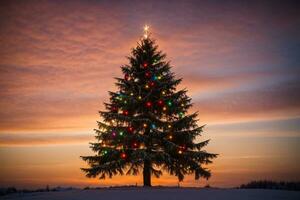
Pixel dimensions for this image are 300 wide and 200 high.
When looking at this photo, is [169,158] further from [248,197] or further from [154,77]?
[248,197]

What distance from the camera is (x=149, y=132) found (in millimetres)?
24562

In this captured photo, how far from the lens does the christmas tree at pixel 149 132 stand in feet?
78.7

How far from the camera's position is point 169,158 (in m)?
23.5

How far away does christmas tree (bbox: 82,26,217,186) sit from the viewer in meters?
24.0

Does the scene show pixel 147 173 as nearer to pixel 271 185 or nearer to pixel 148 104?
pixel 148 104

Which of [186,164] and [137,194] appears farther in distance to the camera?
[186,164]

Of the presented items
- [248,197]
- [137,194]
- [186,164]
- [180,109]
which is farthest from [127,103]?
[248,197]

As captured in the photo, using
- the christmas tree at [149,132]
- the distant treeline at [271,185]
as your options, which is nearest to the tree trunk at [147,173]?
the christmas tree at [149,132]

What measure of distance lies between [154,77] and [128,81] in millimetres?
1915

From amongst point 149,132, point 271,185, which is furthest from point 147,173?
point 271,185

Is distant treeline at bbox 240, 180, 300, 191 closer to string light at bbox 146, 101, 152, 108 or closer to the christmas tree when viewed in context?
A: the christmas tree

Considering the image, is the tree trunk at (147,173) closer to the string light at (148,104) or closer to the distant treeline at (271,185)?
the string light at (148,104)

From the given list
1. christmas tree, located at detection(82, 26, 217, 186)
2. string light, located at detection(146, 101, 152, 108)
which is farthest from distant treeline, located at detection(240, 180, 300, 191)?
string light, located at detection(146, 101, 152, 108)

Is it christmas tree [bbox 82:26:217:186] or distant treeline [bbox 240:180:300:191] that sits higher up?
christmas tree [bbox 82:26:217:186]
